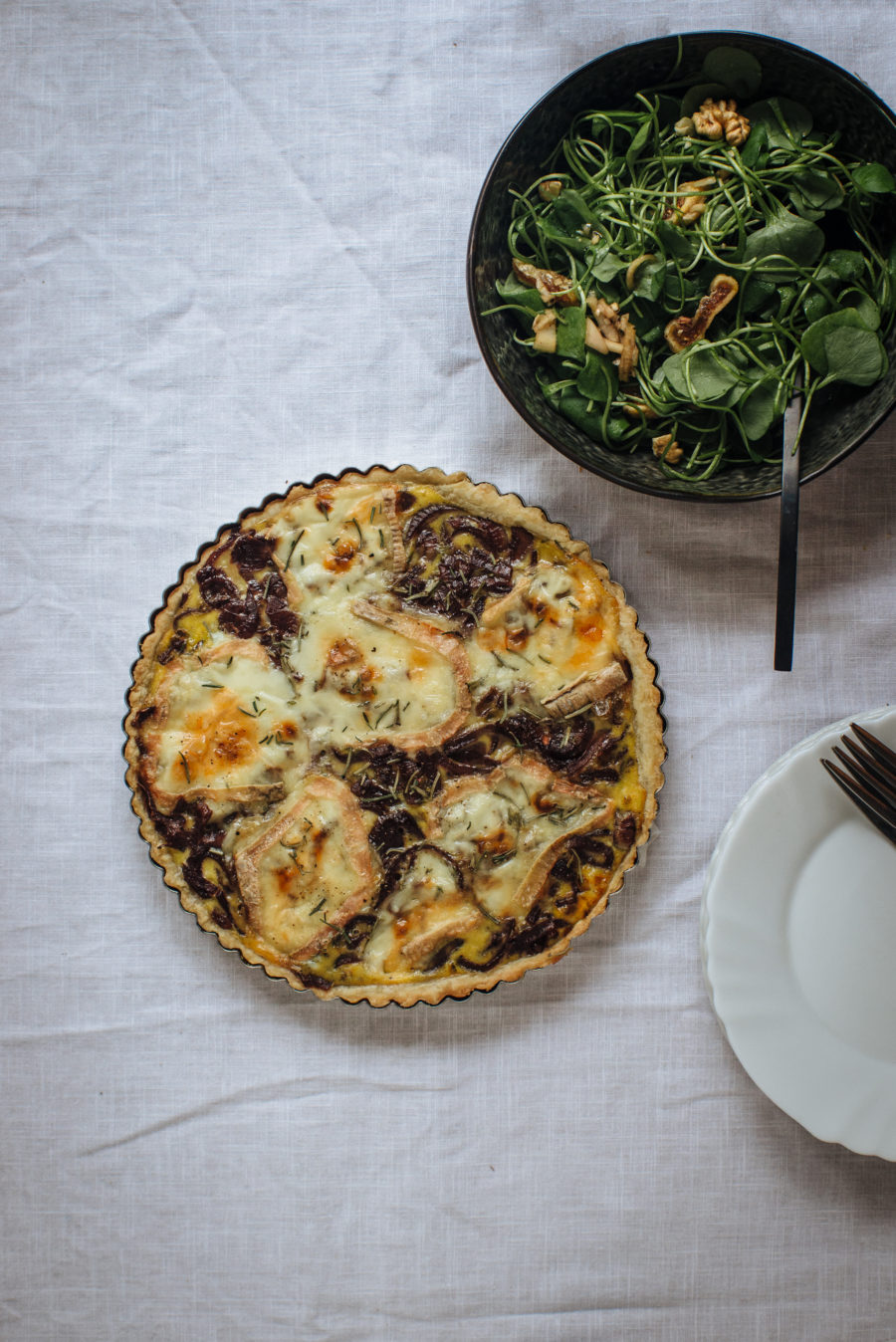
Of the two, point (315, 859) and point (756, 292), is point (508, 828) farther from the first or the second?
point (756, 292)

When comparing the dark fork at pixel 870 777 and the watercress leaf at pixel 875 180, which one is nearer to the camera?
the watercress leaf at pixel 875 180

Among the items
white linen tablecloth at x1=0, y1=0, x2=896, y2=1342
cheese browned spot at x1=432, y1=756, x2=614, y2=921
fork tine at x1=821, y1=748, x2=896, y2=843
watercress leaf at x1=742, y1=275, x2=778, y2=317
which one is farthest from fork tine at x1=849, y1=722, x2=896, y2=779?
watercress leaf at x1=742, y1=275, x2=778, y2=317

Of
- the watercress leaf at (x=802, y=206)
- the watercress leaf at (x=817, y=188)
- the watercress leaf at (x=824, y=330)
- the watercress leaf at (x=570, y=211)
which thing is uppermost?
the watercress leaf at (x=817, y=188)

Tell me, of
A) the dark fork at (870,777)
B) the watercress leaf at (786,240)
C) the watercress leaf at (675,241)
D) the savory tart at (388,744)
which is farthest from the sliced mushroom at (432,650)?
the watercress leaf at (786,240)

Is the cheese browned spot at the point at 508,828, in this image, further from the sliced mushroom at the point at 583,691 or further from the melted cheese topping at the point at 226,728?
the melted cheese topping at the point at 226,728

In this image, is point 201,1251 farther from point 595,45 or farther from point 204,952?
point 595,45

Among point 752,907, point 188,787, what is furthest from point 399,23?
point 752,907

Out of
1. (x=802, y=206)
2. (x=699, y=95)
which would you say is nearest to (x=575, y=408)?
(x=802, y=206)
